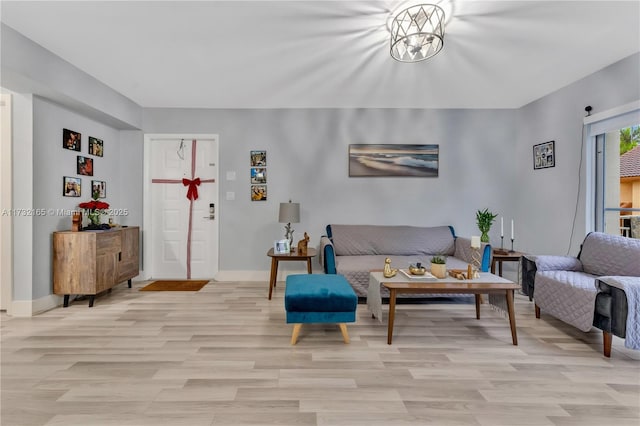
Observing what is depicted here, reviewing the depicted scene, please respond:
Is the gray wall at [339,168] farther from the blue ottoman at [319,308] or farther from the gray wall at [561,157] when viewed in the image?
the blue ottoman at [319,308]

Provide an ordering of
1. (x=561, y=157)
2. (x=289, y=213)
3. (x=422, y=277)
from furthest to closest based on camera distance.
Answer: (x=289, y=213)
(x=561, y=157)
(x=422, y=277)

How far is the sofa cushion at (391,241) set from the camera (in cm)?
390

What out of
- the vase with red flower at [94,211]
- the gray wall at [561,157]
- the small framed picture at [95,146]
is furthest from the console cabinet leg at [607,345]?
the small framed picture at [95,146]

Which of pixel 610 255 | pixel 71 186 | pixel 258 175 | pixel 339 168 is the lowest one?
pixel 610 255

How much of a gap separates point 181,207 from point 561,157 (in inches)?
201

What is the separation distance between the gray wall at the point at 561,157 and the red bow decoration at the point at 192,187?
4.67m

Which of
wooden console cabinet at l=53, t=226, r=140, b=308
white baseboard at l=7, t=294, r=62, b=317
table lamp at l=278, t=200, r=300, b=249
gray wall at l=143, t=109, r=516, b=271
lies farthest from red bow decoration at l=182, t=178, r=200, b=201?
white baseboard at l=7, t=294, r=62, b=317

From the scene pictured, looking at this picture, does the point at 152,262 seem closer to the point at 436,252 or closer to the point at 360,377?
the point at 360,377

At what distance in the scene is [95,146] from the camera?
3729 mm

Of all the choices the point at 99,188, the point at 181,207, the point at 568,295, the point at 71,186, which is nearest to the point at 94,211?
the point at 71,186

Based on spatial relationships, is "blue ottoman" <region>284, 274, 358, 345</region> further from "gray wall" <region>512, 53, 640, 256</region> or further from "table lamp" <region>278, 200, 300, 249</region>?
"gray wall" <region>512, 53, 640, 256</region>

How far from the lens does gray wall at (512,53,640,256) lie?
2.94 m

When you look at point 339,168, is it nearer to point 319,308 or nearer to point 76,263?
point 319,308

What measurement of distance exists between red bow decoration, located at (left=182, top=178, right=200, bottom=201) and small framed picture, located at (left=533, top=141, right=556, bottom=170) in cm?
472
